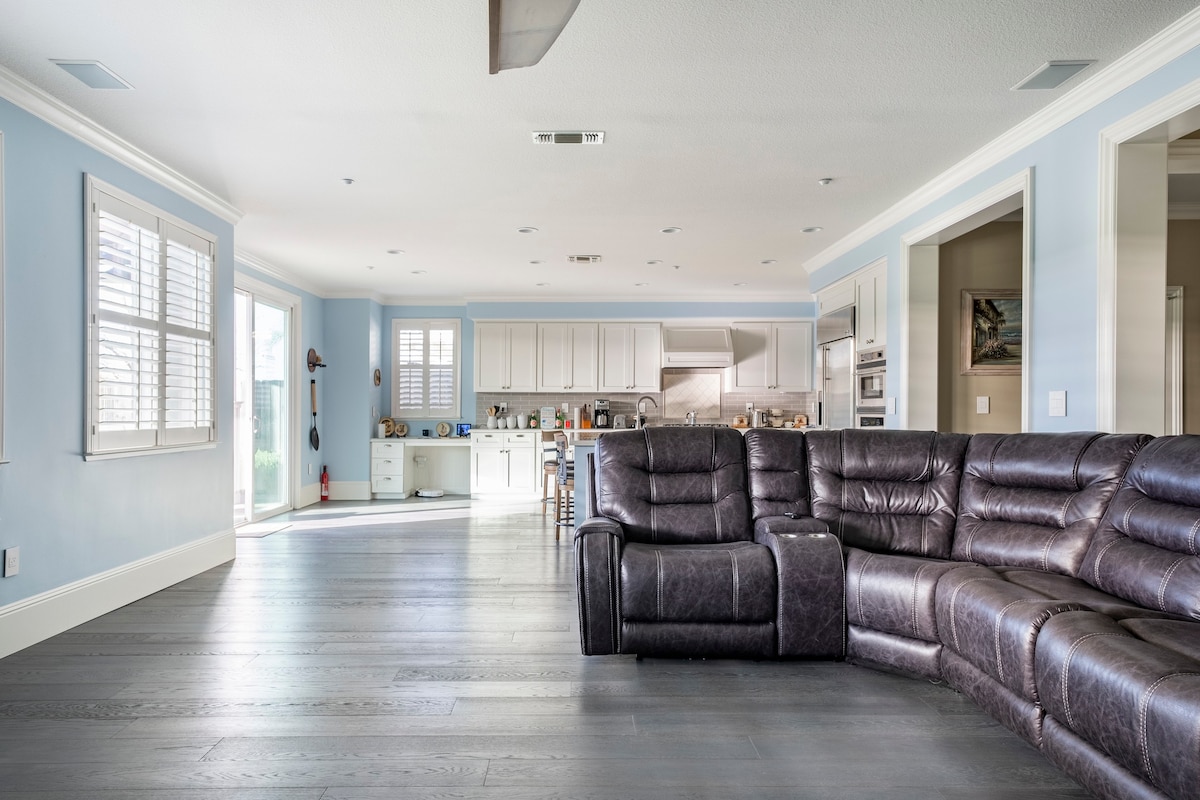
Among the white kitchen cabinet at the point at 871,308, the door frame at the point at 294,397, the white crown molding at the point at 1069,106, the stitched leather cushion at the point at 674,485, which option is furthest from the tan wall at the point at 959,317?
the door frame at the point at 294,397

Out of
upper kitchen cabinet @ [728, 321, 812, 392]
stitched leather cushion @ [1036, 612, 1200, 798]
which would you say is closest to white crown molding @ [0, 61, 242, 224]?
stitched leather cushion @ [1036, 612, 1200, 798]

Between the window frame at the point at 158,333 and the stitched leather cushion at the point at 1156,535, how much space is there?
4763mm

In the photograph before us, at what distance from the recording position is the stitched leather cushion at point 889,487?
10.9ft

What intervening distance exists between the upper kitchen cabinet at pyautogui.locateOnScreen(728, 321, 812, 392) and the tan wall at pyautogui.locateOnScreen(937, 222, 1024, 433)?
4.04 metres

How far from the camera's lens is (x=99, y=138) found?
146 inches

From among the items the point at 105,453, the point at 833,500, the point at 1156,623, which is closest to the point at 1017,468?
the point at 833,500

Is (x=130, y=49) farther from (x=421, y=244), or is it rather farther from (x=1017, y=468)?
(x=1017, y=468)

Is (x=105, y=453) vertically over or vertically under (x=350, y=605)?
over

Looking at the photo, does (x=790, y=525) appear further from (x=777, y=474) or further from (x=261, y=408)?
(x=261, y=408)

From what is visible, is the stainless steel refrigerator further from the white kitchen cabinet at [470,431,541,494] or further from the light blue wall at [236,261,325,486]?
the light blue wall at [236,261,325,486]

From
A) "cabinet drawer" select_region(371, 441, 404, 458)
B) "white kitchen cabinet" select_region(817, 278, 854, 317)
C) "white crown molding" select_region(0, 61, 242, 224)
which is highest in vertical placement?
"white crown molding" select_region(0, 61, 242, 224)

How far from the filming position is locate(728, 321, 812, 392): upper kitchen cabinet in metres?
9.11

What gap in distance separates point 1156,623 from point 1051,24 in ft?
7.42

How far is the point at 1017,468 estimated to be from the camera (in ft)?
9.98
